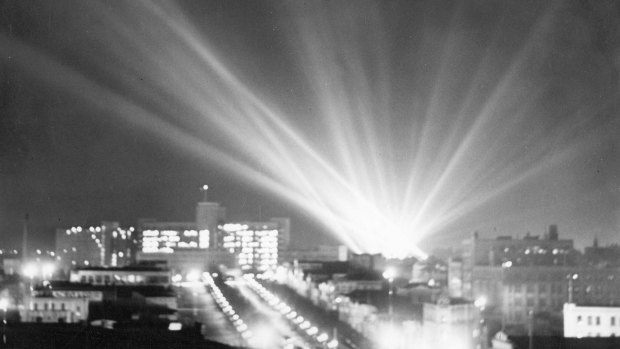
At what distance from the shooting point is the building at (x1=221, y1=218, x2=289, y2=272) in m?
62.6

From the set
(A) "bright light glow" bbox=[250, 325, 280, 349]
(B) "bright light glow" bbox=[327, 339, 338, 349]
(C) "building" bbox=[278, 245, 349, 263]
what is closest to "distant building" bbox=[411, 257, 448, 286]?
(A) "bright light glow" bbox=[250, 325, 280, 349]

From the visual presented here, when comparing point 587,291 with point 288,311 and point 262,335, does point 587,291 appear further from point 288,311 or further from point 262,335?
point 262,335

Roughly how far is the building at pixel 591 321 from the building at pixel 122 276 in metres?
20.4

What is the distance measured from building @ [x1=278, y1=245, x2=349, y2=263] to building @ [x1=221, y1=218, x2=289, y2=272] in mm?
685

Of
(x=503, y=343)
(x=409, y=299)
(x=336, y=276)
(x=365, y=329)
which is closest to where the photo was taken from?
(x=503, y=343)

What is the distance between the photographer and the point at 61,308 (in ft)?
86.4

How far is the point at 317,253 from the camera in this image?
203 feet

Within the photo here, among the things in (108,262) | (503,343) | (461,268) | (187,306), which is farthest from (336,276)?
(108,262)

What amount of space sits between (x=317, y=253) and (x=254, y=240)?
3.74m

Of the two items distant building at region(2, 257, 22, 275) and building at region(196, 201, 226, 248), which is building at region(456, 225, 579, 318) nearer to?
distant building at region(2, 257, 22, 275)

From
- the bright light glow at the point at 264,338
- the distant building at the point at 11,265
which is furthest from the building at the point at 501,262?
the distant building at the point at 11,265

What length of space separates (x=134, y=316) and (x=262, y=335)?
2.94 meters

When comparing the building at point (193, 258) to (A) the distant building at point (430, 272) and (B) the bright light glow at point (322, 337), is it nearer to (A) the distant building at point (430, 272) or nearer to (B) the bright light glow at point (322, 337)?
(A) the distant building at point (430, 272)

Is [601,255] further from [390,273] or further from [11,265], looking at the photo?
[11,265]
